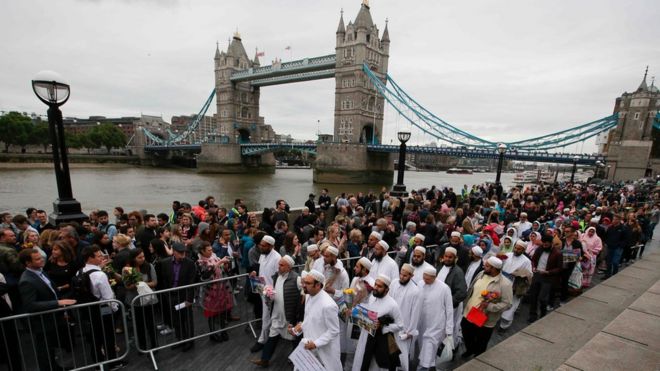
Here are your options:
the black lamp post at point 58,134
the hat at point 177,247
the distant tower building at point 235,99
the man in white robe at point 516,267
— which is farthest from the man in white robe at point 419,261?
the distant tower building at point 235,99

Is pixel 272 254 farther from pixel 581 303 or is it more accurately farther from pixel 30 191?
pixel 30 191

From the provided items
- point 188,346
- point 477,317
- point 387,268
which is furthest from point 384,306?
point 188,346

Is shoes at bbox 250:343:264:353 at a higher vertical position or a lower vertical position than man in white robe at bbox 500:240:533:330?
lower

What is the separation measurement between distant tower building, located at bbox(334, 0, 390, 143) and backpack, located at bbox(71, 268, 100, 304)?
45779mm

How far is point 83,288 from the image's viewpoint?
3408mm

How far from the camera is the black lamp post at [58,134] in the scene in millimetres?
5062

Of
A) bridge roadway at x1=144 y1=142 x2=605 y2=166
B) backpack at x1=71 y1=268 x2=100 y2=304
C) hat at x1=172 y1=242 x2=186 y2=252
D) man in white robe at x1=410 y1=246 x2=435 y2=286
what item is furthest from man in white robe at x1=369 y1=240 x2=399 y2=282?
bridge roadway at x1=144 y1=142 x2=605 y2=166

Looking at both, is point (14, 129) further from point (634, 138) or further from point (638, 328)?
point (634, 138)

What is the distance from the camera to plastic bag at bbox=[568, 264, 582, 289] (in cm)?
555

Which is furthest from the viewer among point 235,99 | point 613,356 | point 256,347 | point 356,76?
point 235,99

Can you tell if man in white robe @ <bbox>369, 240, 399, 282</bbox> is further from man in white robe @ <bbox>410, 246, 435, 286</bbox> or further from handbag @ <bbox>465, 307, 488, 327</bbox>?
handbag @ <bbox>465, 307, 488, 327</bbox>

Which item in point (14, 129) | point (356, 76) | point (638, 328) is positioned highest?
point (356, 76)

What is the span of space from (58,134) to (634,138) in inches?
1785

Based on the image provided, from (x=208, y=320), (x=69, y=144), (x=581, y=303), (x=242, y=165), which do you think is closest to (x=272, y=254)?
(x=208, y=320)
